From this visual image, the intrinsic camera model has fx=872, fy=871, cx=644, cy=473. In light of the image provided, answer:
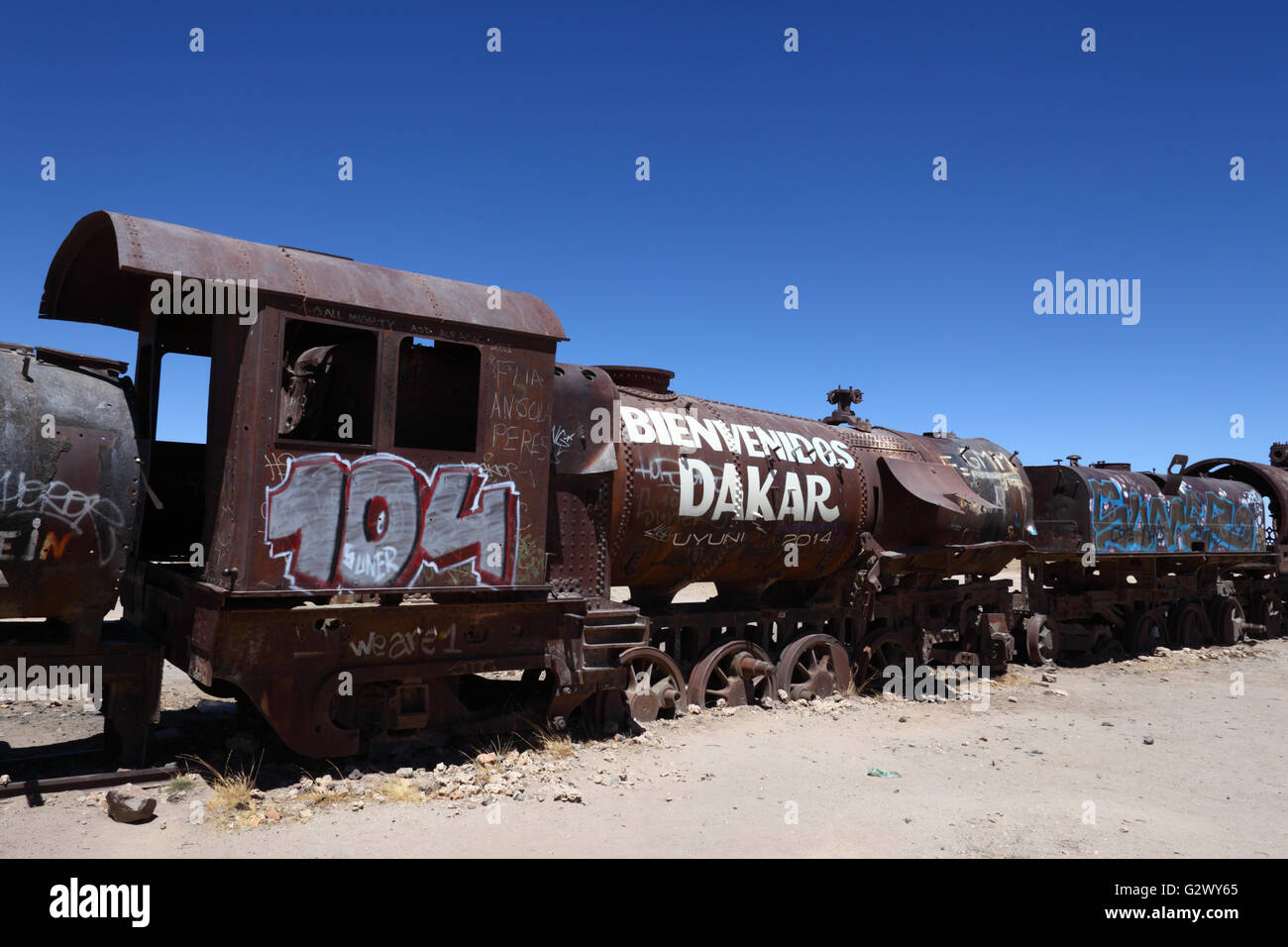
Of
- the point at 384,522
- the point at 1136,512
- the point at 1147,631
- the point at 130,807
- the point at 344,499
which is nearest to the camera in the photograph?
the point at 130,807

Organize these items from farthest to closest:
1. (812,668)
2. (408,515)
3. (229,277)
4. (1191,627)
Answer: (1191,627), (812,668), (408,515), (229,277)

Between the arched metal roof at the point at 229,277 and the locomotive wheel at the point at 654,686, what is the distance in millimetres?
3916

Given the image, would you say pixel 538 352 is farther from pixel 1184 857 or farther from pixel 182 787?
pixel 1184 857

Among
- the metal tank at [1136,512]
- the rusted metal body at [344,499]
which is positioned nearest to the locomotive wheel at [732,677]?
the rusted metal body at [344,499]

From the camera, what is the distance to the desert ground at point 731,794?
19.5ft

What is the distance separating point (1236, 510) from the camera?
67.5ft

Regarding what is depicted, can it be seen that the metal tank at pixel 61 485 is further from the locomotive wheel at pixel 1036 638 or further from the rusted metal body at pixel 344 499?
the locomotive wheel at pixel 1036 638

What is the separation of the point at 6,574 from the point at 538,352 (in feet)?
14.2

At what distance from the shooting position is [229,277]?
21.3ft

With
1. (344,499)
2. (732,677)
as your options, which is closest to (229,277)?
(344,499)

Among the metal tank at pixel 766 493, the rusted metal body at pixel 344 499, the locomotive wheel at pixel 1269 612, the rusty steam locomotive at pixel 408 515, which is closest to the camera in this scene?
the rusty steam locomotive at pixel 408 515

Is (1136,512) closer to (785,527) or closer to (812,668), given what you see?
(812,668)

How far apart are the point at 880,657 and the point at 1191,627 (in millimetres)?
11784

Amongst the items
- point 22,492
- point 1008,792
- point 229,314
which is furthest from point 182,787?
point 1008,792
